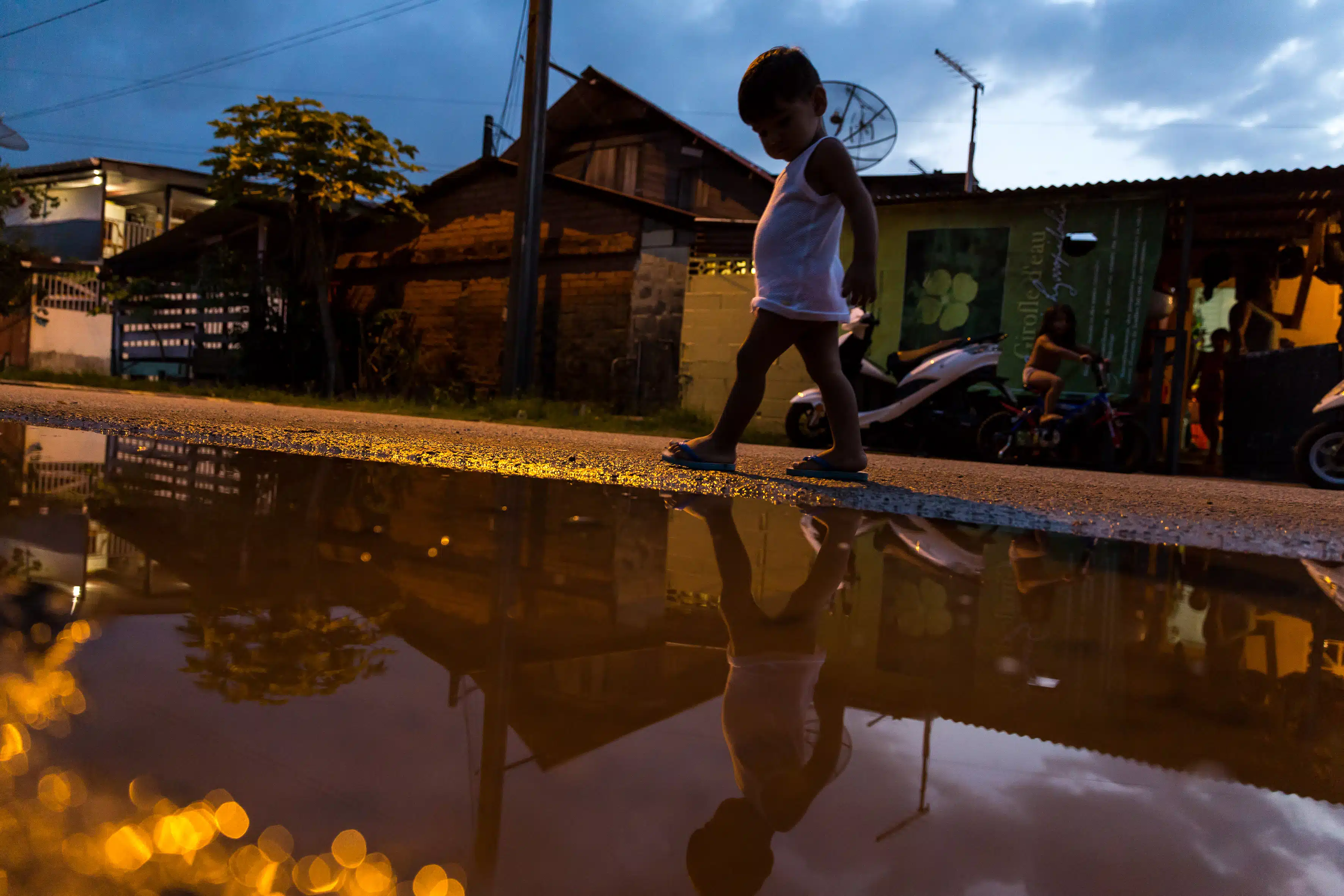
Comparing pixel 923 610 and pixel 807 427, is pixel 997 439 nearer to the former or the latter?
pixel 807 427

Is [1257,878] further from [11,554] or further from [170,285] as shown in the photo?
[170,285]

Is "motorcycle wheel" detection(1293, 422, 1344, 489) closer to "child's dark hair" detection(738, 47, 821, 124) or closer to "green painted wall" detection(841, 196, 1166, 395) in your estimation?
"green painted wall" detection(841, 196, 1166, 395)

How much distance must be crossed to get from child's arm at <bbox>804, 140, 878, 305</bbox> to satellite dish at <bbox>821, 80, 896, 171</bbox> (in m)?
10.4

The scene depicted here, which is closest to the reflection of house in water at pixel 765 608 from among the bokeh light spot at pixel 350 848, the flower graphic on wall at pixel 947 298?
the bokeh light spot at pixel 350 848

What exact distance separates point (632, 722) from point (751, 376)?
2.60 m

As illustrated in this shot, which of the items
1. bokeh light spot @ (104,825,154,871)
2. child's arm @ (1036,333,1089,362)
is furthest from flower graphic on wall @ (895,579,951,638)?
child's arm @ (1036,333,1089,362)

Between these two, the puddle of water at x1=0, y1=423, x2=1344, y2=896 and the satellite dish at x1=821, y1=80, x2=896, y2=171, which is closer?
the puddle of water at x1=0, y1=423, x2=1344, y2=896

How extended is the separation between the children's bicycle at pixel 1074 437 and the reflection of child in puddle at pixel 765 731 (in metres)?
6.38

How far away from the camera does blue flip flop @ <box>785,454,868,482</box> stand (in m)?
3.44

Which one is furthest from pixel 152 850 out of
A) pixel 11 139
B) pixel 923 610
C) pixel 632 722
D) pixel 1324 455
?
pixel 11 139

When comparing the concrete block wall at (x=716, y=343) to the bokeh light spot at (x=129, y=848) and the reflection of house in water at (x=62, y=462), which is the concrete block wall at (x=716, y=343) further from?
the bokeh light spot at (x=129, y=848)

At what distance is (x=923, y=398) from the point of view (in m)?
7.98

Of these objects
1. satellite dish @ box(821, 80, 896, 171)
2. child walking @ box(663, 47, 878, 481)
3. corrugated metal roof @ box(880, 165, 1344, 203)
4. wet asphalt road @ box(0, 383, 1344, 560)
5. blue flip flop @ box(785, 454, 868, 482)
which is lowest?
wet asphalt road @ box(0, 383, 1344, 560)

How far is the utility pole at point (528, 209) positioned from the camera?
10.9 meters
